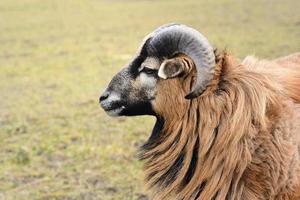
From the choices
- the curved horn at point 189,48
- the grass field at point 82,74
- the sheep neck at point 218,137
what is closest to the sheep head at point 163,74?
the curved horn at point 189,48

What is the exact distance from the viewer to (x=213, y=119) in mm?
4395

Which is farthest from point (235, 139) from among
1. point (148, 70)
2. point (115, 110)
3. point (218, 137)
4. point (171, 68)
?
point (115, 110)

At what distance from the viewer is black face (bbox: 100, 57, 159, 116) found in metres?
4.62

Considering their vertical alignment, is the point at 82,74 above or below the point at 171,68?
below

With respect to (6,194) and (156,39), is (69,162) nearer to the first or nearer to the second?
(6,194)

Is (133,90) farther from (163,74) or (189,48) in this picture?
(189,48)

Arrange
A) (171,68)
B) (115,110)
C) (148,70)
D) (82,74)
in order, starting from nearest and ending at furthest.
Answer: (171,68)
(148,70)
(115,110)
(82,74)

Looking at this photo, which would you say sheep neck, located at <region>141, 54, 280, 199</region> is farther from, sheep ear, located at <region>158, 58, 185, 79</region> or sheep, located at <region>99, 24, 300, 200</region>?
sheep ear, located at <region>158, 58, 185, 79</region>

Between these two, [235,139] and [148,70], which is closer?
[235,139]

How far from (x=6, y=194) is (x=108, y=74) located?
26.5 feet

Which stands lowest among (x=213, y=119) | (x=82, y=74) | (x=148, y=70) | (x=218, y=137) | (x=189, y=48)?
(x=82, y=74)

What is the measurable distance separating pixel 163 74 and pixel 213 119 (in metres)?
0.52

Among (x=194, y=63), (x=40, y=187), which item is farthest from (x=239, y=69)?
(x=40, y=187)

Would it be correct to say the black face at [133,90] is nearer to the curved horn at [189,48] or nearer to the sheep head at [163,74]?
the sheep head at [163,74]
